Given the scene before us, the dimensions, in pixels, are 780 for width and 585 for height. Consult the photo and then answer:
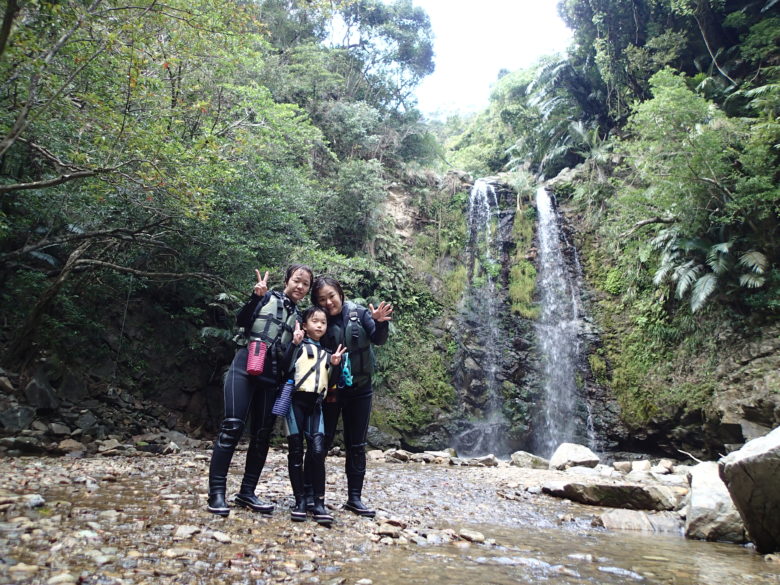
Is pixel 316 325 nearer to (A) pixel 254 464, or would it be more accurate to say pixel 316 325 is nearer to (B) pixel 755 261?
(A) pixel 254 464

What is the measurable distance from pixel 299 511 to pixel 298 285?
61.9 inches

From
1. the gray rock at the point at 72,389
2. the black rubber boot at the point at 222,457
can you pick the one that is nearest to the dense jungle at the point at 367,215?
the gray rock at the point at 72,389

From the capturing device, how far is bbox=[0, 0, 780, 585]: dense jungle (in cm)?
308

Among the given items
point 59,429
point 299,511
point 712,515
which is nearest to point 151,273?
point 59,429

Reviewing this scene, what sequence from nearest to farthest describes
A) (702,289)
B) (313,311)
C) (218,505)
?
(218,505), (313,311), (702,289)

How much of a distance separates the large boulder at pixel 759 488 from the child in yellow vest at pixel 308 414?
3097mm

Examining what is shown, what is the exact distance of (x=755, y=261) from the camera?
987cm

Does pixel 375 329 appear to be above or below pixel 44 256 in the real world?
below

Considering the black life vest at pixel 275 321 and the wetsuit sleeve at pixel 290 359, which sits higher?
the black life vest at pixel 275 321

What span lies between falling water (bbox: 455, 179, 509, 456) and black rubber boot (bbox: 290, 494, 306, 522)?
9.50 m

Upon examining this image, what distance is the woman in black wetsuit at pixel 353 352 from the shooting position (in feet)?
11.3

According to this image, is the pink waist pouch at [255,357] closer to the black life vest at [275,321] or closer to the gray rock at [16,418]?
the black life vest at [275,321]

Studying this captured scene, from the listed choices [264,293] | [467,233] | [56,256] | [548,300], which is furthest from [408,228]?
[264,293]

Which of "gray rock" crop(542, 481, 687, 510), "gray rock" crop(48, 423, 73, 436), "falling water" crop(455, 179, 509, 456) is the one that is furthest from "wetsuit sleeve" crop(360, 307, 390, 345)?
"falling water" crop(455, 179, 509, 456)
